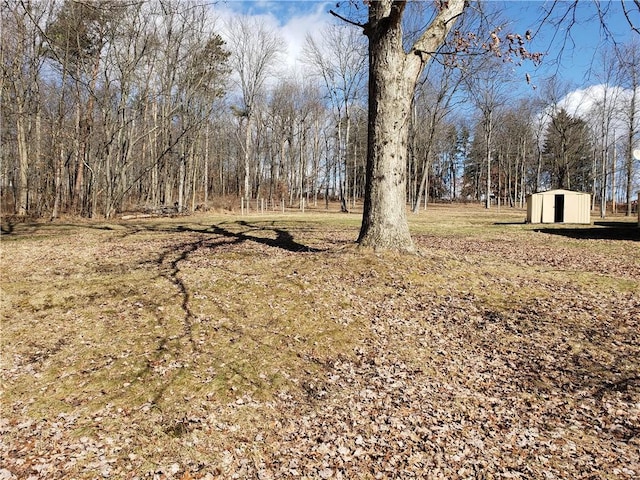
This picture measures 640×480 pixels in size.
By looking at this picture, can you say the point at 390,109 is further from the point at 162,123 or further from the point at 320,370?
the point at 162,123

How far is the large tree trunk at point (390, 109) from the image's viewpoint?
21.6 ft

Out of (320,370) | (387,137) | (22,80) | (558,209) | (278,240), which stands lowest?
(320,370)

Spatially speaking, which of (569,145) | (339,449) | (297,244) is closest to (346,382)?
(339,449)

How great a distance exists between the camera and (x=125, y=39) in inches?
765

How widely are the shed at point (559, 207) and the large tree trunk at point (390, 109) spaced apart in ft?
52.5

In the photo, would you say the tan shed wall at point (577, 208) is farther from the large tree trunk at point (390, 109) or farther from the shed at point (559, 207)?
the large tree trunk at point (390, 109)

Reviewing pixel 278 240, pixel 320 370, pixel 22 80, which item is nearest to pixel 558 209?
pixel 278 240

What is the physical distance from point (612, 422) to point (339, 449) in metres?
2.20

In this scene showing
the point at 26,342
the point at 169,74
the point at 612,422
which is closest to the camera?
the point at 612,422

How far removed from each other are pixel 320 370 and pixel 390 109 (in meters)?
4.60

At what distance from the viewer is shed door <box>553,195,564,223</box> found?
20.2 meters

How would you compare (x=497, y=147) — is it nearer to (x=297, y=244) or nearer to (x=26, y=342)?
(x=297, y=244)

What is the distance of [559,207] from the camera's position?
20359 mm

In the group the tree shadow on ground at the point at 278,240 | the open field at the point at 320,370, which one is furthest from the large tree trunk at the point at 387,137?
the tree shadow on ground at the point at 278,240
